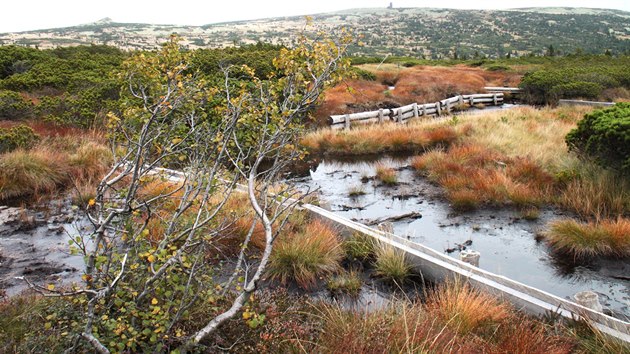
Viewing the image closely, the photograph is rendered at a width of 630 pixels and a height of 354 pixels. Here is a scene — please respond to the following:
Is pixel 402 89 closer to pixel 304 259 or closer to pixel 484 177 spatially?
pixel 484 177

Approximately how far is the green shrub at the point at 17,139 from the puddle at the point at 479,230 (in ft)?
19.9

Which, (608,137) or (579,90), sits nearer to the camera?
(608,137)

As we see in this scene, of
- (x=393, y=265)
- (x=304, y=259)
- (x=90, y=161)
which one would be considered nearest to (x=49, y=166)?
(x=90, y=161)

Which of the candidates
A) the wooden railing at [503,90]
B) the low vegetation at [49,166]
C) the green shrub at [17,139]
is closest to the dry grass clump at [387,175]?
the low vegetation at [49,166]

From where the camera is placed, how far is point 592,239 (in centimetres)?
650

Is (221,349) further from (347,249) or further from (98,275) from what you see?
(347,249)

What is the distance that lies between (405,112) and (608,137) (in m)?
10.4

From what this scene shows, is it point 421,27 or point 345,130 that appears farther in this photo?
point 421,27

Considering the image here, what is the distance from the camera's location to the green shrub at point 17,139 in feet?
33.1

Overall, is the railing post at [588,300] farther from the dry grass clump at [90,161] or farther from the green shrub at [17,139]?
the green shrub at [17,139]

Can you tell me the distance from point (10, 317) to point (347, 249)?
397 centimetres

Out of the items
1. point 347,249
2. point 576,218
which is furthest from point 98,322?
point 576,218

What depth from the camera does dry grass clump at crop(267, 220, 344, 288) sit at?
5742 millimetres

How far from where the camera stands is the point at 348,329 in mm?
3664
